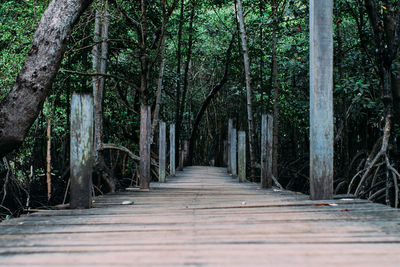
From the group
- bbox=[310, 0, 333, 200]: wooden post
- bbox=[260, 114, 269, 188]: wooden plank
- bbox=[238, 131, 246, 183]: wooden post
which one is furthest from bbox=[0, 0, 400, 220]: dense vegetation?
bbox=[310, 0, 333, 200]: wooden post

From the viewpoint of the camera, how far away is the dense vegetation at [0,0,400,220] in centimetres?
482

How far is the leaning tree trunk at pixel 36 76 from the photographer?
3201 millimetres

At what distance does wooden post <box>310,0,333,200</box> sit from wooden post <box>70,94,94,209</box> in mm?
1489

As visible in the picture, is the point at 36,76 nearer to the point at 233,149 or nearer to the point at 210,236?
the point at 210,236

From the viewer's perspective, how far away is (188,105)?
1362cm

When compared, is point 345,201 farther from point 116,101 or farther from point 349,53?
point 116,101

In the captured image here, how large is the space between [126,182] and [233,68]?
5.08 meters

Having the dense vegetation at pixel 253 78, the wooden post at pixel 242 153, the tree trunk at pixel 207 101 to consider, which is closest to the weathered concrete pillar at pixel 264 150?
the dense vegetation at pixel 253 78

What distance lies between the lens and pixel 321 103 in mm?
2715

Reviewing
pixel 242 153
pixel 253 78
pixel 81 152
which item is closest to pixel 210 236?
pixel 81 152

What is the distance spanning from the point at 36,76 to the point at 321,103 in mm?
2253

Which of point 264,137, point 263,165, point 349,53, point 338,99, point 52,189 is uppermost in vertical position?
point 349,53

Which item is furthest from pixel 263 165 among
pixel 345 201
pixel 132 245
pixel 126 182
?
pixel 126 182

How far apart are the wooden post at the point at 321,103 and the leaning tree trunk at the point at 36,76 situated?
208 cm
